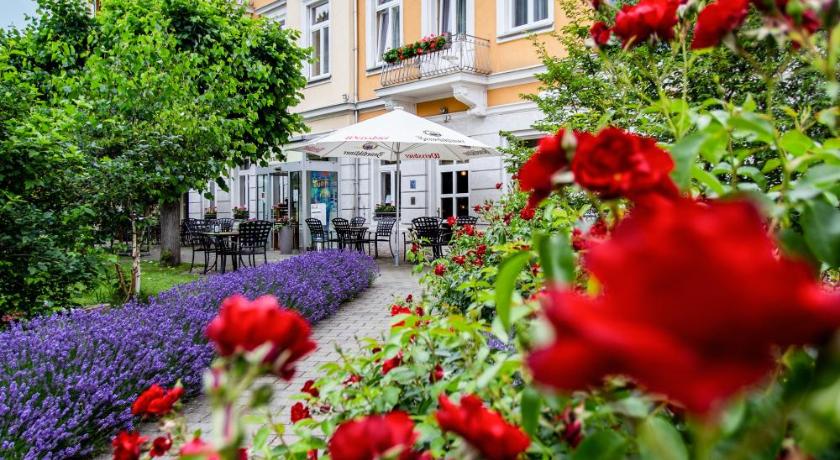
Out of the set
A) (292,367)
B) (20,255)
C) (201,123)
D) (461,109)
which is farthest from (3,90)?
(461,109)

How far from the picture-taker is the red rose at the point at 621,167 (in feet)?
2.44

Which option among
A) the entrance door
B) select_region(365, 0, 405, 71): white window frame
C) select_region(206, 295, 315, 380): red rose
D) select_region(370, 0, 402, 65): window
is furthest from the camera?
select_region(365, 0, 405, 71): white window frame

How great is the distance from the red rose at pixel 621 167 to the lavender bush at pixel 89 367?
9.62 ft

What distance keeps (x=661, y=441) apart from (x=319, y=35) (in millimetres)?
18835

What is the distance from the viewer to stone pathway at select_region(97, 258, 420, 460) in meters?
3.97

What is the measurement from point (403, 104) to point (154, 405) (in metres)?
14.5

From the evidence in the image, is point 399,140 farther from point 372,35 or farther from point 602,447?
point 602,447

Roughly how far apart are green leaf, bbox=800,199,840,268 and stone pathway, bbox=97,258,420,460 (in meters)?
1.37

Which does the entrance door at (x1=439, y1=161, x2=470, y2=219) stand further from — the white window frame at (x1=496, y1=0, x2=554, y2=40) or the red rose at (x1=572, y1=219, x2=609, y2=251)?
the red rose at (x1=572, y1=219, x2=609, y2=251)

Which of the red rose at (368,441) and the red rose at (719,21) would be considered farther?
the red rose at (719,21)

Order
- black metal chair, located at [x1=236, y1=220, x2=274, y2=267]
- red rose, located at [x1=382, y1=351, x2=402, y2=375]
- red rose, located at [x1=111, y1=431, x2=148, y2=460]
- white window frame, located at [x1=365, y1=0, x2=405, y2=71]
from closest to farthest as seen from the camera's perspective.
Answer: red rose, located at [x1=111, y1=431, x2=148, y2=460] < red rose, located at [x1=382, y1=351, x2=402, y2=375] < black metal chair, located at [x1=236, y1=220, x2=274, y2=267] < white window frame, located at [x1=365, y1=0, x2=405, y2=71]

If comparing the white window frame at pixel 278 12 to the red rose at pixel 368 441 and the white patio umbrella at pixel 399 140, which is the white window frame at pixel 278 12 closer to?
the white patio umbrella at pixel 399 140

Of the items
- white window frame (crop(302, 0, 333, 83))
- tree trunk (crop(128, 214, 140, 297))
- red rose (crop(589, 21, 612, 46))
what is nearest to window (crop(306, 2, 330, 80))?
white window frame (crop(302, 0, 333, 83))

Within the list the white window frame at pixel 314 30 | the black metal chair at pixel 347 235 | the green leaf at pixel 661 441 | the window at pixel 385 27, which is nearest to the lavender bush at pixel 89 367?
Result: the green leaf at pixel 661 441
